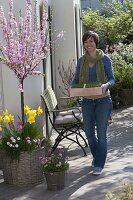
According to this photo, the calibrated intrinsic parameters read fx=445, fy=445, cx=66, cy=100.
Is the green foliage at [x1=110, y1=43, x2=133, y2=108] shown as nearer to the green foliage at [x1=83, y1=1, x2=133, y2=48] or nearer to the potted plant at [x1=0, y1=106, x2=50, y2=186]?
the green foliage at [x1=83, y1=1, x2=133, y2=48]

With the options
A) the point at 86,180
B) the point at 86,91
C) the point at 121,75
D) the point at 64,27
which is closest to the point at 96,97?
the point at 86,91

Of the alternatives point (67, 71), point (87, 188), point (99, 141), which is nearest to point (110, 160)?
point (99, 141)

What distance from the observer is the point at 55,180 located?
5336 mm

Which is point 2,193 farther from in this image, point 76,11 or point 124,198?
point 76,11

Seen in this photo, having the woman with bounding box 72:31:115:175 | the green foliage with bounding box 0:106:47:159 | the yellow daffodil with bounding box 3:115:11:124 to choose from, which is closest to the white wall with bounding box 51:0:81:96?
the woman with bounding box 72:31:115:175

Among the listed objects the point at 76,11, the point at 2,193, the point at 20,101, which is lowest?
the point at 2,193

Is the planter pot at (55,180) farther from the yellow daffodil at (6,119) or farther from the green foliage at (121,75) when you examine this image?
the green foliage at (121,75)

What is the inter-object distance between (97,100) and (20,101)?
147 cm

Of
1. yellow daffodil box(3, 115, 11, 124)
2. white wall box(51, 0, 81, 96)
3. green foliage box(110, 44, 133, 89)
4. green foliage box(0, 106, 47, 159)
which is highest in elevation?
white wall box(51, 0, 81, 96)

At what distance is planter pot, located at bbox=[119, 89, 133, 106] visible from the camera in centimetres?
1282

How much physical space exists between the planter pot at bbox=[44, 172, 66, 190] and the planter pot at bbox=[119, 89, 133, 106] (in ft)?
25.2

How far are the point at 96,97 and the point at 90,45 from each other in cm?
69

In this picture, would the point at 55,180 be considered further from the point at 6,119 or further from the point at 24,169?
the point at 6,119

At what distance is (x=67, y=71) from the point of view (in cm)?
1058
